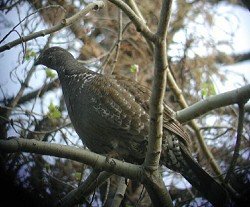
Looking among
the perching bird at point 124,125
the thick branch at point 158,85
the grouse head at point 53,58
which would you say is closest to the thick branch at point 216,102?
the perching bird at point 124,125

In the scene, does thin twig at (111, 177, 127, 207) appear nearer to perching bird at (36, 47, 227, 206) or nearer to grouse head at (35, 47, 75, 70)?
perching bird at (36, 47, 227, 206)

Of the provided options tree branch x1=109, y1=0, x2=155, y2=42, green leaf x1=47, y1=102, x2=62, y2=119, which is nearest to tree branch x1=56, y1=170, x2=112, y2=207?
green leaf x1=47, y1=102, x2=62, y2=119

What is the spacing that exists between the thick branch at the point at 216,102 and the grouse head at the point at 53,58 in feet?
4.40

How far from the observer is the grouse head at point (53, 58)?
4.48 m

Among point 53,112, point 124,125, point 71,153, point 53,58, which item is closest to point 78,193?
point 71,153

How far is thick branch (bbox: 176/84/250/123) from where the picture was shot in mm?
3402

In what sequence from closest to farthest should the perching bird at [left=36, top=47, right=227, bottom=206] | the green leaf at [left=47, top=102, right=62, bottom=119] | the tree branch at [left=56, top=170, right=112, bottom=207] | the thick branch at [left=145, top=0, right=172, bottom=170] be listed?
1. the thick branch at [left=145, top=0, right=172, bottom=170]
2. the tree branch at [left=56, top=170, right=112, bottom=207]
3. the perching bird at [left=36, top=47, right=227, bottom=206]
4. the green leaf at [left=47, top=102, right=62, bottom=119]

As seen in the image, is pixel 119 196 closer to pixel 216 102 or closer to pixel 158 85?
pixel 216 102

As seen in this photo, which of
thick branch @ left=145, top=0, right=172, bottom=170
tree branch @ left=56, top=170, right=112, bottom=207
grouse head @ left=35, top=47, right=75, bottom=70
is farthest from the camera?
grouse head @ left=35, top=47, right=75, bottom=70

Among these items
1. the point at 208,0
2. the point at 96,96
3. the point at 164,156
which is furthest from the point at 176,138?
the point at 208,0

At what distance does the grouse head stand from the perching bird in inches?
16.5

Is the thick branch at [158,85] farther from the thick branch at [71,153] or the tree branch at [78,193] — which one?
the tree branch at [78,193]

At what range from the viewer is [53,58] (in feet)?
14.8

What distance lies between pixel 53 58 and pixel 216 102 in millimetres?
1784
